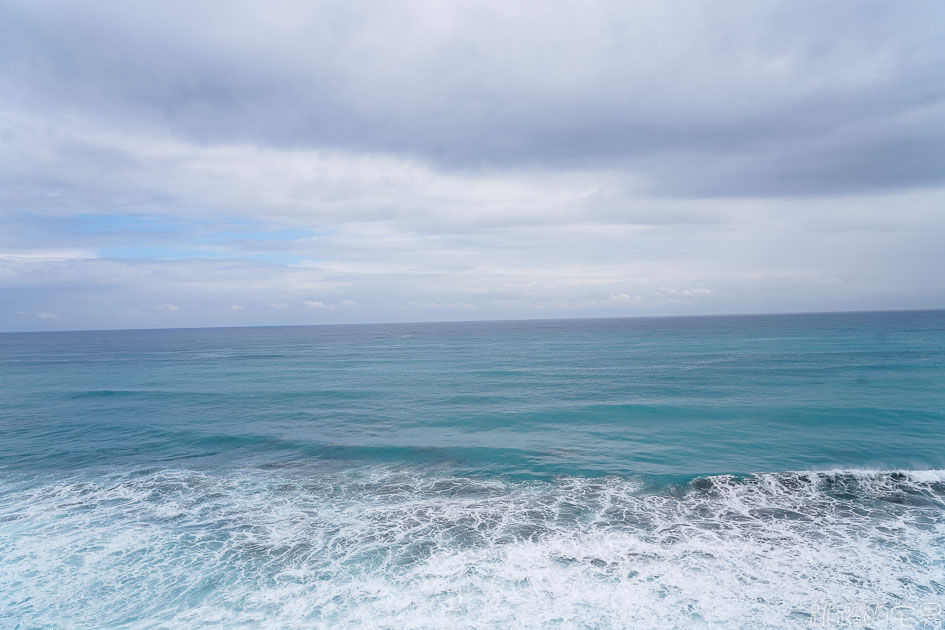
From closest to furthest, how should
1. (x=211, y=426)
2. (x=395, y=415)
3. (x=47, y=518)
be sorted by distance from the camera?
(x=47, y=518)
(x=211, y=426)
(x=395, y=415)

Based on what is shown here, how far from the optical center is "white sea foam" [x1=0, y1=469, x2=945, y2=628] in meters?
11.0

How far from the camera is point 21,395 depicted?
1693 inches

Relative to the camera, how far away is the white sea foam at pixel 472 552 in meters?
11.0

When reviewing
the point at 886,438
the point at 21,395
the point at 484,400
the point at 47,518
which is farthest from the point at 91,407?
the point at 886,438

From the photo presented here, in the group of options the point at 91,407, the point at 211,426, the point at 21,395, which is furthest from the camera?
the point at 21,395

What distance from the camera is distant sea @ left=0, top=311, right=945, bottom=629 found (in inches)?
441

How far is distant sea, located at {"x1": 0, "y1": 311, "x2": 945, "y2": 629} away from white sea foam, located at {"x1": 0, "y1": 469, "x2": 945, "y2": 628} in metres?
0.07

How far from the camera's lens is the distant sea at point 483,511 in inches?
441

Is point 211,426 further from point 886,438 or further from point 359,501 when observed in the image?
point 886,438

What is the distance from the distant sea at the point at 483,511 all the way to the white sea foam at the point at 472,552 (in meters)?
0.07

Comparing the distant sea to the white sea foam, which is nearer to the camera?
the white sea foam

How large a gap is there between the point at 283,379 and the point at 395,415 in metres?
23.5

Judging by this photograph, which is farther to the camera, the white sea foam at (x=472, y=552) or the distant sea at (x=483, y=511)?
the distant sea at (x=483, y=511)

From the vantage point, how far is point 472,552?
44.4 ft
